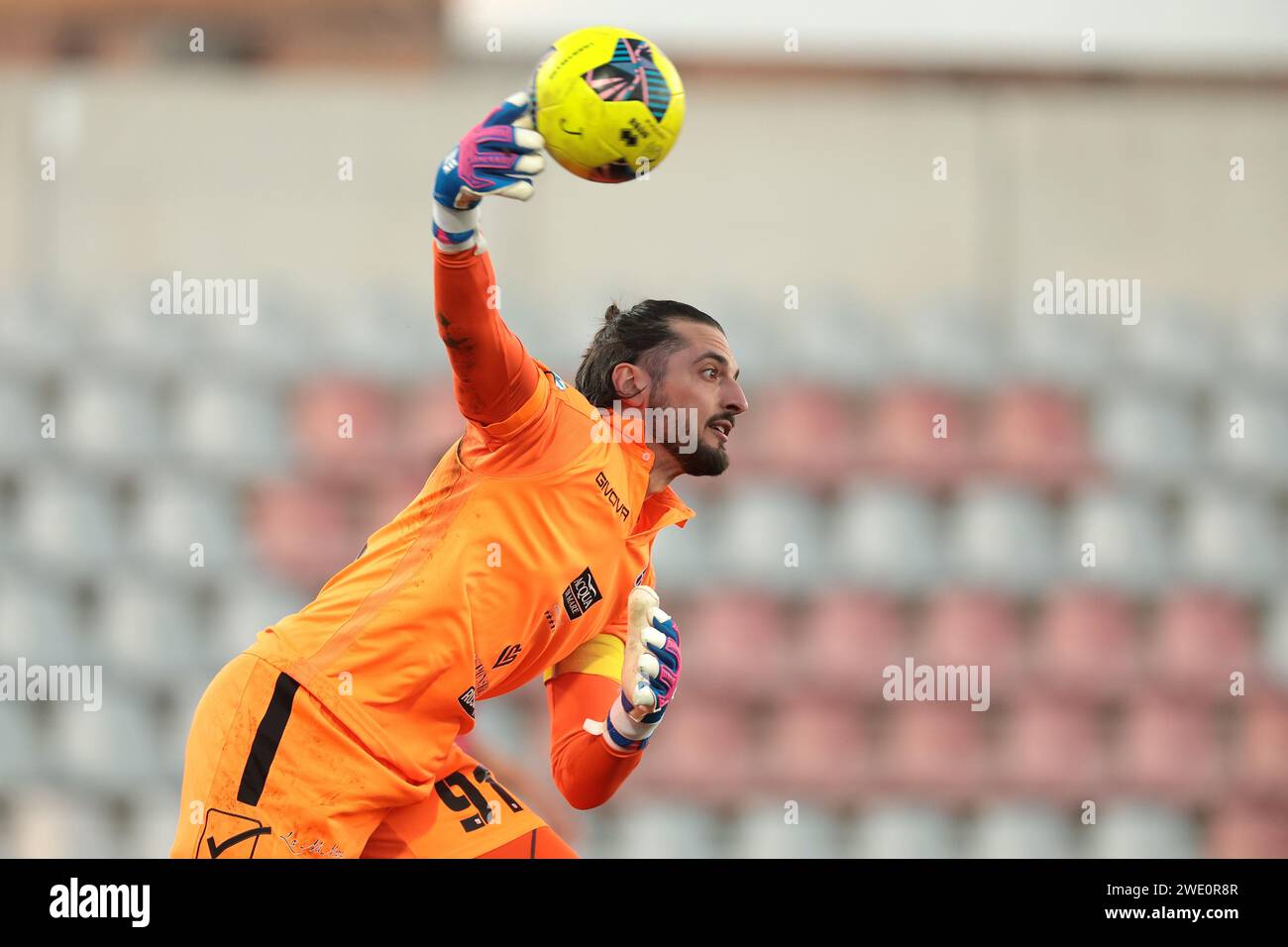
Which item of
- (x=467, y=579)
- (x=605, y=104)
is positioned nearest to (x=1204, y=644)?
(x=467, y=579)

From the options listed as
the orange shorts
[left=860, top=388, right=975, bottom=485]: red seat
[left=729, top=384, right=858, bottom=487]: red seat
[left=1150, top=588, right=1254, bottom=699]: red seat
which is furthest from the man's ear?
[left=1150, top=588, right=1254, bottom=699]: red seat

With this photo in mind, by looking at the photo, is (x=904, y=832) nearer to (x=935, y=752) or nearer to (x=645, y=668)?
(x=935, y=752)

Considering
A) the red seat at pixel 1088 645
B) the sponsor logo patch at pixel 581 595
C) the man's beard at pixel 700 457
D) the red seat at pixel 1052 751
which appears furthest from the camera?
the red seat at pixel 1088 645

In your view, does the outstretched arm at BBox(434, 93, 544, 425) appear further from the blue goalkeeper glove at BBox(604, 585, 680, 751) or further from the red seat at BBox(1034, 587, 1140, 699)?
the red seat at BBox(1034, 587, 1140, 699)

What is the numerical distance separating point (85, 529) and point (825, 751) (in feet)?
11.9

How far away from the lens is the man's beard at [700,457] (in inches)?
121

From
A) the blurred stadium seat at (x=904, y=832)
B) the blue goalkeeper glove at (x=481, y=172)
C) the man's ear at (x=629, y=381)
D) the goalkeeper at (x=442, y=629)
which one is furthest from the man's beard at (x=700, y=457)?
A: the blurred stadium seat at (x=904, y=832)

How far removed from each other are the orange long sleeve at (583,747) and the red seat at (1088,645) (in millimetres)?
4433

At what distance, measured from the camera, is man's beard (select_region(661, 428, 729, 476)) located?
3066 mm

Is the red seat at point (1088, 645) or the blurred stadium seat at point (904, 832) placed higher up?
the red seat at point (1088, 645)

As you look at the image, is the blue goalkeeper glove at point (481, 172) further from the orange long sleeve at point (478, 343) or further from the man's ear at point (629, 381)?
the man's ear at point (629, 381)

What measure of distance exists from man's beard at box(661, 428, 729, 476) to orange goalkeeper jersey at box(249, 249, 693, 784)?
0.17 meters

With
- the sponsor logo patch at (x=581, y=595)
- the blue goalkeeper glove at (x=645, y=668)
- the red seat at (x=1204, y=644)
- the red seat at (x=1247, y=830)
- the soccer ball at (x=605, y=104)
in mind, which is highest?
the soccer ball at (x=605, y=104)
